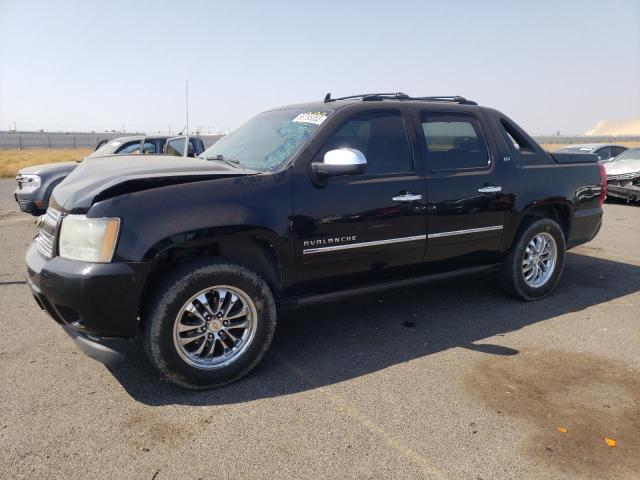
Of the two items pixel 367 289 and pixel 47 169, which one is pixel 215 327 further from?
pixel 47 169

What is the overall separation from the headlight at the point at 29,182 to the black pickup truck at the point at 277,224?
226 inches

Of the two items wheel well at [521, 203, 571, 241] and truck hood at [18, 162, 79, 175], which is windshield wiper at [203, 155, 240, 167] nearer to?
wheel well at [521, 203, 571, 241]

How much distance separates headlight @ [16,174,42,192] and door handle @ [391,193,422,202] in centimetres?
740

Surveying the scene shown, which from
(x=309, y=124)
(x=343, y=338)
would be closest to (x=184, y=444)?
(x=343, y=338)

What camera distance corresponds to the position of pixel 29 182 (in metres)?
9.14

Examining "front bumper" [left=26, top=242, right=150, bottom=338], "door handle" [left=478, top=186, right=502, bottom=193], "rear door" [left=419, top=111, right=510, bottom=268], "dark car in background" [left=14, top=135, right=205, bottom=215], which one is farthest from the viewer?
"dark car in background" [left=14, top=135, right=205, bottom=215]

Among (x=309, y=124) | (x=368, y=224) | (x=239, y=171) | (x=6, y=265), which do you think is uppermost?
(x=309, y=124)

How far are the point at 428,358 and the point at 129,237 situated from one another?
2.26 metres

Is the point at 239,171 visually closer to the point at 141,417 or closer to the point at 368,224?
the point at 368,224

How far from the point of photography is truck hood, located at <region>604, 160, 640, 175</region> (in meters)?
12.4

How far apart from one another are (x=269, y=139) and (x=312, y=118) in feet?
1.31

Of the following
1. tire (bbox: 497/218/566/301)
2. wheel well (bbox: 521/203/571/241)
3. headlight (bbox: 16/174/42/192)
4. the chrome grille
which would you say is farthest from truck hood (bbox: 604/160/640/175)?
the chrome grille

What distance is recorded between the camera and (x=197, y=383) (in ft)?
10.9

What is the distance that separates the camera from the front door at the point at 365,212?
3.64 m
